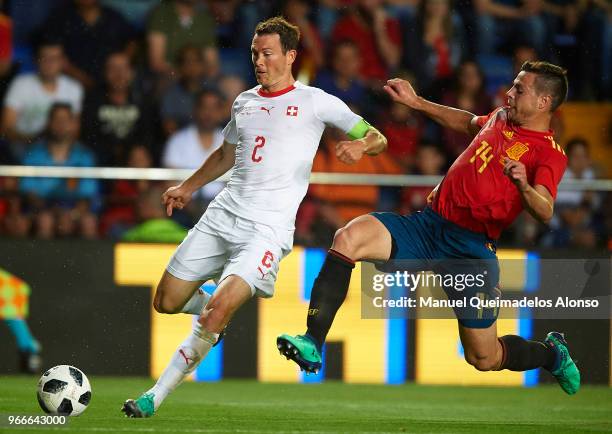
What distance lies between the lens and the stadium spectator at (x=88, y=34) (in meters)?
11.3

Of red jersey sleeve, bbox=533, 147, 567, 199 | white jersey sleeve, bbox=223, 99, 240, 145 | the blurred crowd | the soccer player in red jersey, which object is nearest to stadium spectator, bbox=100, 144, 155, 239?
the blurred crowd

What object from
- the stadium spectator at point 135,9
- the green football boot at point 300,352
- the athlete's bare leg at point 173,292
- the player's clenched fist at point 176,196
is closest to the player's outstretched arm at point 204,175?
the player's clenched fist at point 176,196

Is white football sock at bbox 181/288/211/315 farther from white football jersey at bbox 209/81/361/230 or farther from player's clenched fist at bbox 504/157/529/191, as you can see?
player's clenched fist at bbox 504/157/529/191

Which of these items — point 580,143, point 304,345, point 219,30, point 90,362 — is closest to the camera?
point 304,345

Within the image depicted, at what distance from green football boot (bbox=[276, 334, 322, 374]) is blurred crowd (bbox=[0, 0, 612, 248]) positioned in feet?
11.9

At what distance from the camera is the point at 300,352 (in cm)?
645

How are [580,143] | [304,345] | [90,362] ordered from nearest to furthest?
1. [304,345]
2. [90,362]
3. [580,143]

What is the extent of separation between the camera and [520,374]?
10.2 m

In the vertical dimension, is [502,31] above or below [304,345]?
above

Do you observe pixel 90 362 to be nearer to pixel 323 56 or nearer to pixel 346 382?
pixel 346 382

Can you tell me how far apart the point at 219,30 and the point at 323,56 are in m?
1.03

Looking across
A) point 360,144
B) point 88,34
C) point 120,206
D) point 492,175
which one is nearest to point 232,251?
point 360,144

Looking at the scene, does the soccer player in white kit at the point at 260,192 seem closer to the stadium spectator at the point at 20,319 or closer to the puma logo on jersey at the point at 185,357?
the puma logo on jersey at the point at 185,357

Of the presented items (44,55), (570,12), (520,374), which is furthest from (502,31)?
(44,55)
